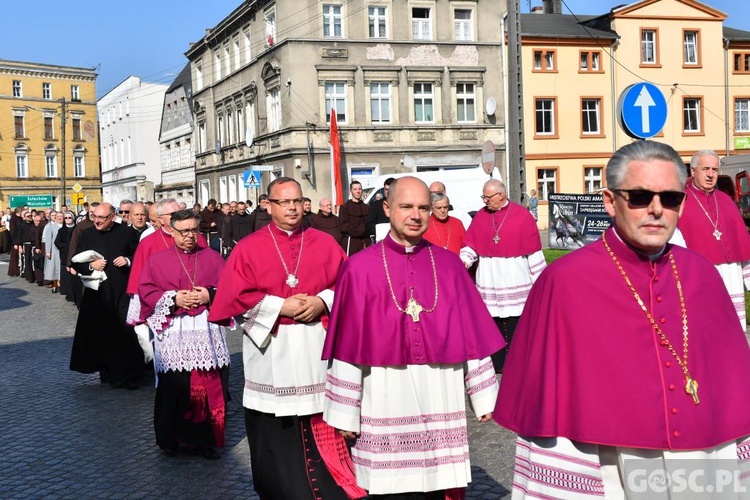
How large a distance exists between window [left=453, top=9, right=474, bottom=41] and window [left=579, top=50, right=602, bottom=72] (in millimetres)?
5458

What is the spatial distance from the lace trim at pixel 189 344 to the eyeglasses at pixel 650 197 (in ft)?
15.6

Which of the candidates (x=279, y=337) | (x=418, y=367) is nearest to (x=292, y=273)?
(x=279, y=337)

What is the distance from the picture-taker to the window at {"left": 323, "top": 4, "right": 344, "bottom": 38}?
37.7 metres

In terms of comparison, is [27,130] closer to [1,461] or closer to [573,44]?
[573,44]

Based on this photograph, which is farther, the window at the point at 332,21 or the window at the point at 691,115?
the window at the point at 691,115

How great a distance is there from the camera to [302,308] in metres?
5.40

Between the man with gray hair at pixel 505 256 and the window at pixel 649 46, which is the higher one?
the window at pixel 649 46

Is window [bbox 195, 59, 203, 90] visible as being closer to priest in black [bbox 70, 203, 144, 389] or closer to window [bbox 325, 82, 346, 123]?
window [bbox 325, 82, 346, 123]

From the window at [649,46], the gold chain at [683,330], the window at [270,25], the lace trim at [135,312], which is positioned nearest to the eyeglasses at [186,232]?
the lace trim at [135,312]

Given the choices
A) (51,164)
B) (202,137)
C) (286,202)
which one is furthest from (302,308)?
(51,164)

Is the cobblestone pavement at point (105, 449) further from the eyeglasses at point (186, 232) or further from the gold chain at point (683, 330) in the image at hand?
the gold chain at point (683, 330)

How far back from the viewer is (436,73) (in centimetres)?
3891

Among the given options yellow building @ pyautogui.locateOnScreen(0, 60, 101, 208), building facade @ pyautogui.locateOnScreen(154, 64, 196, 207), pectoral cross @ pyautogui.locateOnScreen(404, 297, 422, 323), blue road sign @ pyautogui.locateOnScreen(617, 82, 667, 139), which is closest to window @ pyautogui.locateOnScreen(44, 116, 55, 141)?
yellow building @ pyautogui.locateOnScreen(0, 60, 101, 208)

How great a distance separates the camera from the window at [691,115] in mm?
42594
